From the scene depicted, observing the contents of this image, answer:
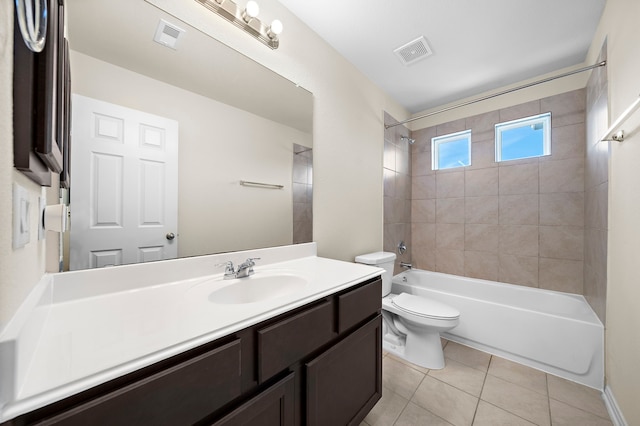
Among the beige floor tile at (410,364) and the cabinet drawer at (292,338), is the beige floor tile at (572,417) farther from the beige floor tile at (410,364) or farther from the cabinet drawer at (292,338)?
the cabinet drawer at (292,338)

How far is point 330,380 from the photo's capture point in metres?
0.95

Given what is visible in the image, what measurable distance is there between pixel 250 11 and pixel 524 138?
2705mm

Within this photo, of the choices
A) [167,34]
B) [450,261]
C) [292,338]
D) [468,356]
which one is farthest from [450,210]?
[167,34]

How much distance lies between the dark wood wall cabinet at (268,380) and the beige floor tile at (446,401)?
17.7 inches

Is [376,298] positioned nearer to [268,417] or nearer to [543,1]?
[268,417]

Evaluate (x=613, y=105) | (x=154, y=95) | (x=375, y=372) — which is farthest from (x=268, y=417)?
(x=613, y=105)

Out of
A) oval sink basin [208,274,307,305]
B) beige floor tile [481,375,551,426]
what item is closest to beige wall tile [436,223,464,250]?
beige floor tile [481,375,551,426]

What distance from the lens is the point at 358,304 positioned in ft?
3.59

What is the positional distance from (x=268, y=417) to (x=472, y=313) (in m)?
1.96

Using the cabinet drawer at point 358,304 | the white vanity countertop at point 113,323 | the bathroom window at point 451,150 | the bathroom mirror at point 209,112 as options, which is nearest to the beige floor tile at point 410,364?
the cabinet drawer at point 358,304

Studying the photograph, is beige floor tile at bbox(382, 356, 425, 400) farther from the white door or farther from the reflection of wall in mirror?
the white door

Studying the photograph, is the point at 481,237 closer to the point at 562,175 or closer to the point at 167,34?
the point at 562,175

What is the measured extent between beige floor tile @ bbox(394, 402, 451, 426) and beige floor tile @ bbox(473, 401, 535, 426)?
0.19 meters

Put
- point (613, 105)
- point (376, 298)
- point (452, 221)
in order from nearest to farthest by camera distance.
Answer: point (376, 298) < point (613, 105) < point (452, 221)
